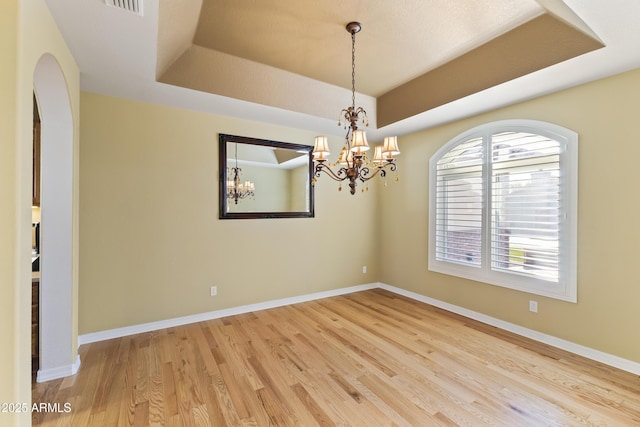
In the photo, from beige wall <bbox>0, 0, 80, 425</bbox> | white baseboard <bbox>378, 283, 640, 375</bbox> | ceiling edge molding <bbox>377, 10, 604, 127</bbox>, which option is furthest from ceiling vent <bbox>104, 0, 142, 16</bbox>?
white baseboard <bbox>378, 283, 640, 375</bbox>

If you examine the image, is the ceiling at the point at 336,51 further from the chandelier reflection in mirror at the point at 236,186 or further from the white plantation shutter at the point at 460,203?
the chandelier reflection in mirror at the point at 236,186

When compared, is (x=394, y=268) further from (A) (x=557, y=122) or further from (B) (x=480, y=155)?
(A) (x=557, y=122)

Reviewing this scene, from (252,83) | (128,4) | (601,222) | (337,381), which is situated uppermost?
(252,83)

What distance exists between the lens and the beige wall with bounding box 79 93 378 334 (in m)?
3.04

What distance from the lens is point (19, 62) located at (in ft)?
4.31

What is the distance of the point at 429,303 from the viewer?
4246 mm

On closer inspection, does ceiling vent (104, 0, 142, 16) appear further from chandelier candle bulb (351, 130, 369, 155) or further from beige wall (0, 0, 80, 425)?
chandelier candle bulb (351, 130, 369, 155)

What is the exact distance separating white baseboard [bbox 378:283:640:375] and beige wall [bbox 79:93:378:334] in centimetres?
204

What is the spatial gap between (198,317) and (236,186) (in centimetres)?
173

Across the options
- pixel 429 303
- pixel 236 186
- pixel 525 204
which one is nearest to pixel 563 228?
pixel 525 204

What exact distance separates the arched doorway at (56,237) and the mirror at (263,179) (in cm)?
158

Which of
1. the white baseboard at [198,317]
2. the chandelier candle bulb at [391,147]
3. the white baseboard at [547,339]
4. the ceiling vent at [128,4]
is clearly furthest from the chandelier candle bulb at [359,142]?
the white baseboard at [547,339]

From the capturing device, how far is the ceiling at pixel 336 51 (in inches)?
80.6

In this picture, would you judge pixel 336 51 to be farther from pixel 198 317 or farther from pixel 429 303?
pixel 429 303
